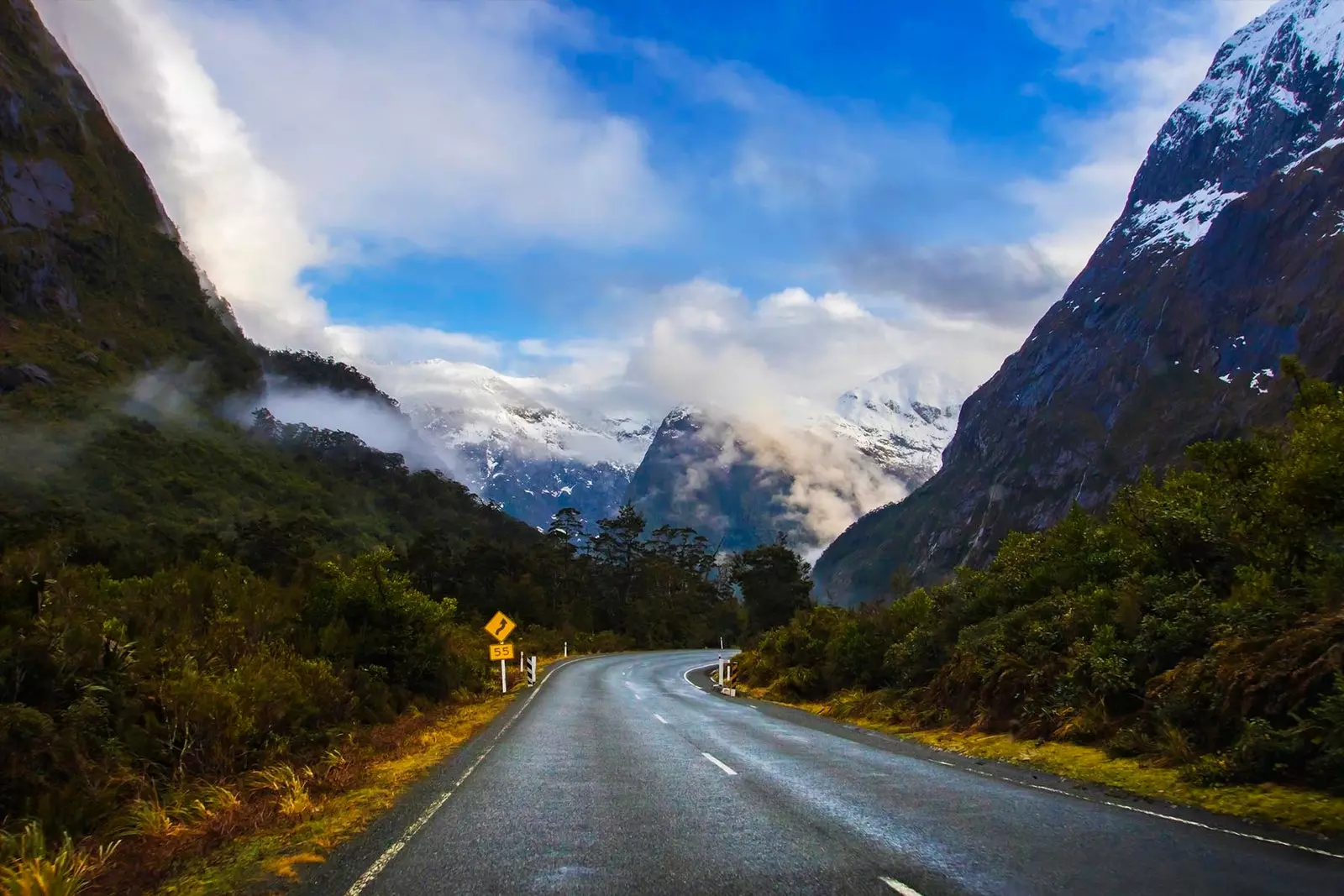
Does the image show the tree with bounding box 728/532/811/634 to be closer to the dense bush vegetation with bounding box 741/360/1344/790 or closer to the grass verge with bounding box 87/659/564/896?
the dense bush vegetation with bounding box 741/360/1344/790

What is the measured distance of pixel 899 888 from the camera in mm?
5562

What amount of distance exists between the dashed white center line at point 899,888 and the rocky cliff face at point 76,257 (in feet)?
320

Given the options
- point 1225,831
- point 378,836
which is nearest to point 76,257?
point 378,836

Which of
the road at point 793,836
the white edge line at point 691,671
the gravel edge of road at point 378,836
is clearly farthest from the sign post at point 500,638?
the road at point 793,836

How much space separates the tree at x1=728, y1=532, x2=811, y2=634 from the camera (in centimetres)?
6762

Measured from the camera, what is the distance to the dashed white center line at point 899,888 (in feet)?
17.9

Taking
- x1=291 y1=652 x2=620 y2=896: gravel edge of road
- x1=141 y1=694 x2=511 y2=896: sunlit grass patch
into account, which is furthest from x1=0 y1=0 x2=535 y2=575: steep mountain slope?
x1=291 y1=652 x2=620 y2=896: gravel edge of road

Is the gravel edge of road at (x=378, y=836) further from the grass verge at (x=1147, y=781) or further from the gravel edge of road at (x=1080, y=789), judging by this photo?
the grass verge at (x=1147, y=781)

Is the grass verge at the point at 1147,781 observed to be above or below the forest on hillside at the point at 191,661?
below

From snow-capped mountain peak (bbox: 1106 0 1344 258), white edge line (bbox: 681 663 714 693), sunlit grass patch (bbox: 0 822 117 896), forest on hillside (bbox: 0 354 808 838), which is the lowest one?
white edge line (bbox: 681 663 714 693)

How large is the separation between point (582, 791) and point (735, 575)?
208 feet

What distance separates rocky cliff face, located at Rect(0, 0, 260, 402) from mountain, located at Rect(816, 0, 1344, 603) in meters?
114

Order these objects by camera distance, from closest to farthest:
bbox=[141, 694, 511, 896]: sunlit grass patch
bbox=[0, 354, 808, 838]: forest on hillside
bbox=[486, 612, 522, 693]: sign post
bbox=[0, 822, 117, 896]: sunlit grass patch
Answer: bbox=[0, 822, 117, 896]: sunlit grass patch → bbox=[141, 694, 511, 896]: sunlit grass patch → bbox=[0, 354, 808, 838]: forest on hillside → bbox=[486, 612, 522, 693]: sign post

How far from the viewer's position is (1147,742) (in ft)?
35.0
